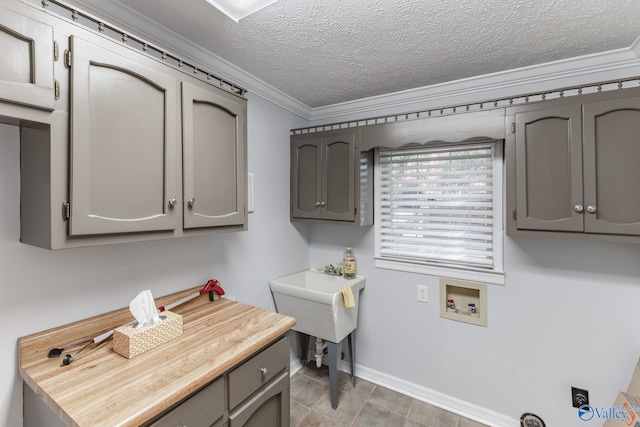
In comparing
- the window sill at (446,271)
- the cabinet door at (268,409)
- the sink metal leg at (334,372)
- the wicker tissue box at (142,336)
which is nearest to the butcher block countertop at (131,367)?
the wicker tissue box at (142,336)

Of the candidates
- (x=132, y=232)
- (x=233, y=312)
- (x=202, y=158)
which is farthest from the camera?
(x=233, y=312)

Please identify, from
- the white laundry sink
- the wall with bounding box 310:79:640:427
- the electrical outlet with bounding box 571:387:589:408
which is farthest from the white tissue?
the electrical outlet with bounding box 571:387:589:408

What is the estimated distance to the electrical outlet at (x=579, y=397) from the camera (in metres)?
1.77

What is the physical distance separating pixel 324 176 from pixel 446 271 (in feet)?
3.82

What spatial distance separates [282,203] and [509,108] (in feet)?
5.58

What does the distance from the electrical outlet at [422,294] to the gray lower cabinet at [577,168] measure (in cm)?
78

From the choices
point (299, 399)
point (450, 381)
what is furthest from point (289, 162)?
point (450, 381)

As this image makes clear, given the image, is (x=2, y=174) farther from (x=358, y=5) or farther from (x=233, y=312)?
(x=358, y=5)

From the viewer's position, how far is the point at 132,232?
116 centimetres

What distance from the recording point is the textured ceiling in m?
1.33

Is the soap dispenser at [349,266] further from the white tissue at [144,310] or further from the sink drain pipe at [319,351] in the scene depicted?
the white tissue at [144,310]

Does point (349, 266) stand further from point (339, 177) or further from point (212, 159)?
point (212, 159)

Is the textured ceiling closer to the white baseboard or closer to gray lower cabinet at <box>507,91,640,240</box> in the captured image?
gray lower cabinet at <box>507,91,640,240</box>

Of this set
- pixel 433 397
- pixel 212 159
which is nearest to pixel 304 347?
pixel 433 397
